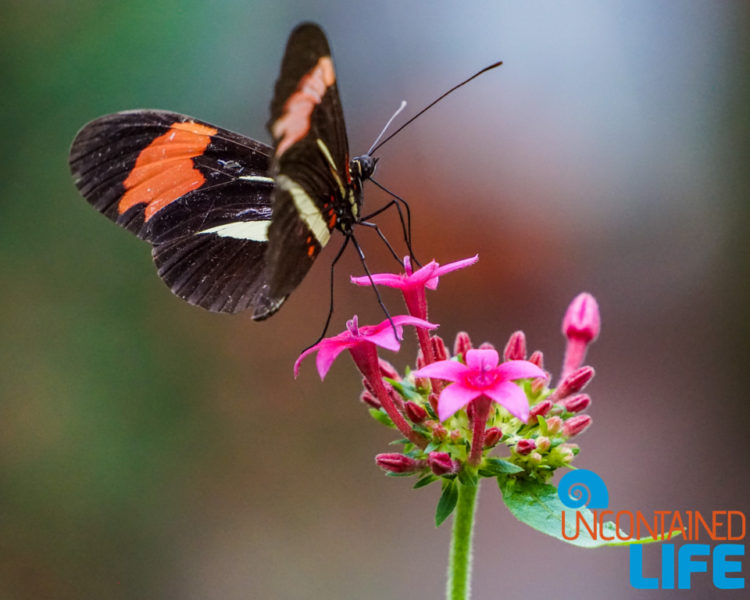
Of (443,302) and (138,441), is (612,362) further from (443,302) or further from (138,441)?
(138,441)

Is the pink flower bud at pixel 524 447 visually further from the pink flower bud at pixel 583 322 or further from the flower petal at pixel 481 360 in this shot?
the pink flower bud at pixel 583 322

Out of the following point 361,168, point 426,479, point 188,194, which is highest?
point 361,168

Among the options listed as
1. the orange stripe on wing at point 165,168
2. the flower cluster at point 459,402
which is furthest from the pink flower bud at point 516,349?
the orange stripe on wing at point 165,168

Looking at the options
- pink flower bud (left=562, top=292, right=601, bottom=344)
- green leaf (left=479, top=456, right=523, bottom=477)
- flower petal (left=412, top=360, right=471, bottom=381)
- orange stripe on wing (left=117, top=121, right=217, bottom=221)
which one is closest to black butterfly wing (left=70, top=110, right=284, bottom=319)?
orange stripe on wing (left=117, top=121, right=217, bottom=221)

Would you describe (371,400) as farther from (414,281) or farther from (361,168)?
(361,168)

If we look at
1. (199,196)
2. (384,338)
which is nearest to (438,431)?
(384,338)
